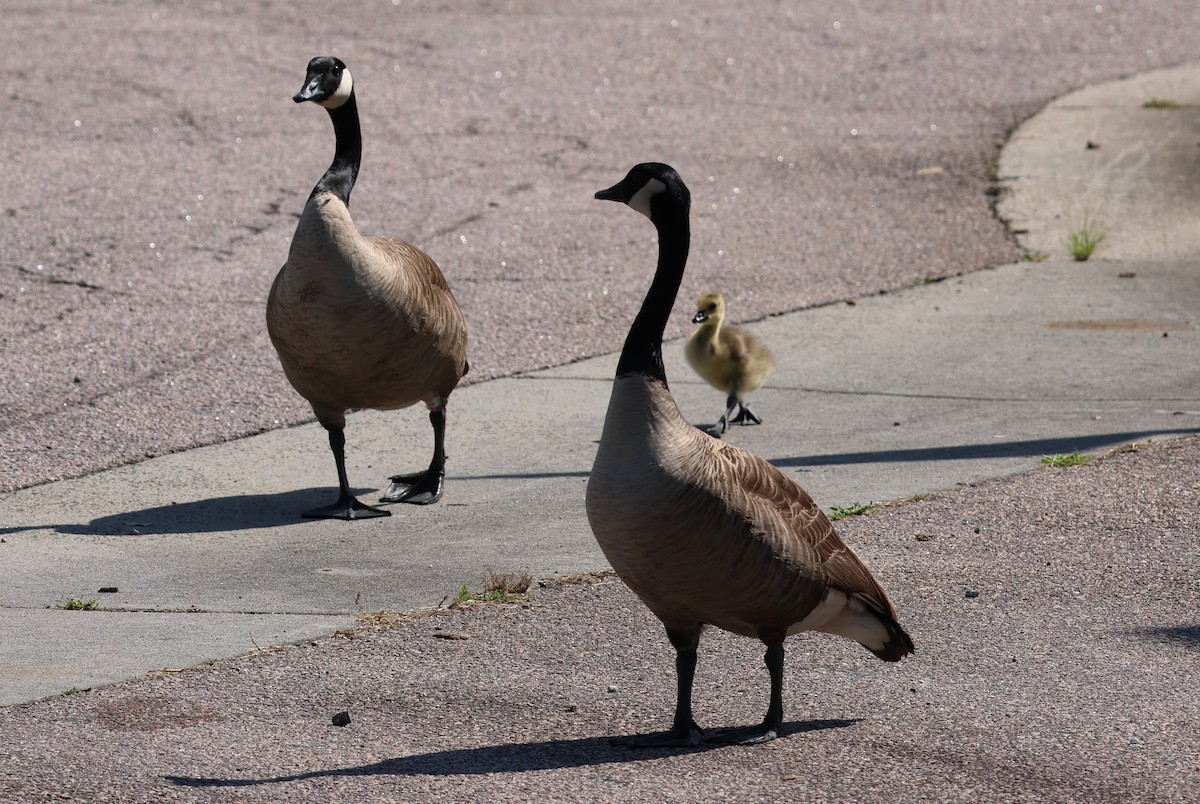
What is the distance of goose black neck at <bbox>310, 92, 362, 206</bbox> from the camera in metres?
6.76

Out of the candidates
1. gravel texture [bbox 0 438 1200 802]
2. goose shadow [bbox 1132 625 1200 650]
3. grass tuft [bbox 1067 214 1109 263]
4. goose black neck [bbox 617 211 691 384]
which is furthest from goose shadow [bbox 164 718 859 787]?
grass tuft [bbox 1067 214 1109 263]

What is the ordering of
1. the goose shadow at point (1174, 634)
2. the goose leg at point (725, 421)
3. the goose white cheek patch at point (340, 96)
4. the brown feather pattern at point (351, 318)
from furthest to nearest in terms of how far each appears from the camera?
the goose leg at point (725, 421) < the goose white cheek patch at point (340, 96) < the brown feather pattern at point (351, 318) < the goose shadow at point (1174, 634)

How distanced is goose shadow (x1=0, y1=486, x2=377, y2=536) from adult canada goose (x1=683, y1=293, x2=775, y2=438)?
2.08 m

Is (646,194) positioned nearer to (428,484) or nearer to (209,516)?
(428,484)

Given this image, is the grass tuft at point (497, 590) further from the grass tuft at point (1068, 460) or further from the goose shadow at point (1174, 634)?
the grass tuft at point (1068, 460)

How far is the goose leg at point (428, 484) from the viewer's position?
701 centimetres

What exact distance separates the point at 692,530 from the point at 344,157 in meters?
3.53

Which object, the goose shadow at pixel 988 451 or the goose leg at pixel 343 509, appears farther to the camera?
the goose shadow at pixel 988 451

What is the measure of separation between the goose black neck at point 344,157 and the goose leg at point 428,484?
1095mm

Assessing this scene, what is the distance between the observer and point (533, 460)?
7500 mm

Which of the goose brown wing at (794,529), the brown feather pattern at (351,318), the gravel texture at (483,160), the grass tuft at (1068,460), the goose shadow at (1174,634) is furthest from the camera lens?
the gravel texture at (483,160)

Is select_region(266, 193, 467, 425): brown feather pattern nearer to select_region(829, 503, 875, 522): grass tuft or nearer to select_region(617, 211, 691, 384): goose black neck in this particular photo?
select_region(829, 503, 875, 522): grass tuft

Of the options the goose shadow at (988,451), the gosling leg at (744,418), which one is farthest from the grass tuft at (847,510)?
the gosling leg at (744,418)

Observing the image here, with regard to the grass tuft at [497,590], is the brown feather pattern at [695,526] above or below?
above
